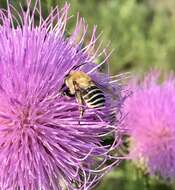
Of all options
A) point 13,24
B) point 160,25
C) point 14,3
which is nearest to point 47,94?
point 13,24

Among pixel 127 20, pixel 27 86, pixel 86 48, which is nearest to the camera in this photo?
pixel 27 86

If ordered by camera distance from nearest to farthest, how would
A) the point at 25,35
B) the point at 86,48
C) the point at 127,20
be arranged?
the point at 25,35 < the point at 86,48 < the point at 127,20

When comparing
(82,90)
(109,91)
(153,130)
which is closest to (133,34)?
(153,130)

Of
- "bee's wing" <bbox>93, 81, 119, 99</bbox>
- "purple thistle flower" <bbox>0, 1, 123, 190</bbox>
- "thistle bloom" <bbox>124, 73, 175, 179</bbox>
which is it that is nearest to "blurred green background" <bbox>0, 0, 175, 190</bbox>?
"thistle bloom" <bbox>124, 73, 175, 179</bbox>

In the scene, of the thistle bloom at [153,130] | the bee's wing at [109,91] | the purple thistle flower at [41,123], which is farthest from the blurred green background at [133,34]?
the purple thistle flower at [41,123]

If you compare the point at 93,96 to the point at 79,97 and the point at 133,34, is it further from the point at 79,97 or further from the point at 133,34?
the point at 133,34

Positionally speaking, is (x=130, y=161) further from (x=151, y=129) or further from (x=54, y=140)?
(x=54, y=140)

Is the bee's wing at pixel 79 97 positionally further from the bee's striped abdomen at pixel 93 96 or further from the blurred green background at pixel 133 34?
the blurred green background at pixel 133 34
